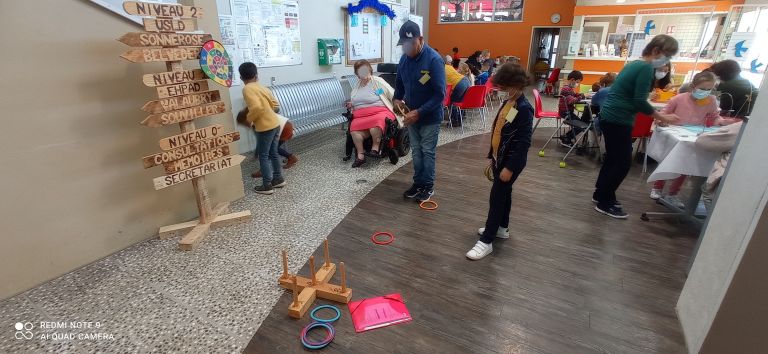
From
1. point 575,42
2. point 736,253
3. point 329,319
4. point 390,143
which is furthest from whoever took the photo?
point 575,42

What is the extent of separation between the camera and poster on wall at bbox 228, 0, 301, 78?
4566mm

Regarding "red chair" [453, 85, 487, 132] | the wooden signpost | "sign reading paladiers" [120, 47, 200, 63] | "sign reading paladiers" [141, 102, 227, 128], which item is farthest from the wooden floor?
"red chair" [453, 85, 487, 132]

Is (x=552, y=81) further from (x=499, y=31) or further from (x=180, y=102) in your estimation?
(x=180, y=102)

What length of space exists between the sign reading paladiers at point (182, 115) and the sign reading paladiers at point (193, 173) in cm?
38

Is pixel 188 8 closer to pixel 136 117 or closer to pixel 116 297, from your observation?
pixel 136 117


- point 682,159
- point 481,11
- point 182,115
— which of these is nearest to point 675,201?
point 682,159

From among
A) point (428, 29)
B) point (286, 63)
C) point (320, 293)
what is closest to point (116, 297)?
point (320, 293)

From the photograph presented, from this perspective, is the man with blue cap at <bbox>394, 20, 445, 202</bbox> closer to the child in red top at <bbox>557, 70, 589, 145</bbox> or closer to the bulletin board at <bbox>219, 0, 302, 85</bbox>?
the bulletin board at <bbox>219, 0, 302, 85</bbox>

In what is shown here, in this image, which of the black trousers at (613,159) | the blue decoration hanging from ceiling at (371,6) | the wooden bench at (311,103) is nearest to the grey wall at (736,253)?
the black trousers at (613,159)

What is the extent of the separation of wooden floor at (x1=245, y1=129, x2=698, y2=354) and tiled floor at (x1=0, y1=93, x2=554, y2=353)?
0.21 m

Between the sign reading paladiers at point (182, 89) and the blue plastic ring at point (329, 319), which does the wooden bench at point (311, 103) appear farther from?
the blue plastic ring at point (329, 319)

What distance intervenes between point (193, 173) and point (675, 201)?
4426mm

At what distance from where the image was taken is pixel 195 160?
9.43ft

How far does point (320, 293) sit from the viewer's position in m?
2.33
